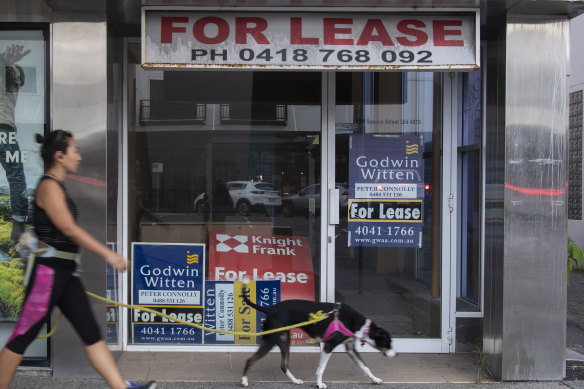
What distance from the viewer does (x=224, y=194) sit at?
568cm

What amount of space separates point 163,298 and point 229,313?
0.69m

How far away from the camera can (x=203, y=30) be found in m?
4.64

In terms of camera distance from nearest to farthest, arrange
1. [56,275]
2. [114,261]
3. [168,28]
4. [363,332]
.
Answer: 1. [114,261]
2. [56,275]
3. [363,332]
4. [168,28]

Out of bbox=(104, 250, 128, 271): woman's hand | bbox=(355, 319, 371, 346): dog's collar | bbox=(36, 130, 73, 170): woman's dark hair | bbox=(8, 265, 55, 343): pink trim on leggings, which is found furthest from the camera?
bbox=(355, 319, 371, 346): dog's collar

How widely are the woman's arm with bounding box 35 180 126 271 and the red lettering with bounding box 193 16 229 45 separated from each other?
1.95 metres

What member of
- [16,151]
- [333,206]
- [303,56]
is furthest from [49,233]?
[333,206]

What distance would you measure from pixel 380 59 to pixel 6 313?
162 inches

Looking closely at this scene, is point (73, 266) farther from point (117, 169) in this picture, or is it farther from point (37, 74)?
point (37, 74)

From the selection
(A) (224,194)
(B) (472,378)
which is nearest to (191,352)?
(A) (224,194)

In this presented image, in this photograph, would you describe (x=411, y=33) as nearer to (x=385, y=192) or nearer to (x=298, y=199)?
(x=385, y=192)

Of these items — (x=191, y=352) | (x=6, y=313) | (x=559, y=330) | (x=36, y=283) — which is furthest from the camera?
(x=191, y=352)

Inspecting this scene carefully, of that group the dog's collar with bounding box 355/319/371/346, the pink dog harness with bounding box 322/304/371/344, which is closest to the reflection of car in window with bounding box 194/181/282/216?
the pink dog harness with bounding box 322/304/371/344

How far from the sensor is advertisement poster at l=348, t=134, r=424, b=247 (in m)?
5.56

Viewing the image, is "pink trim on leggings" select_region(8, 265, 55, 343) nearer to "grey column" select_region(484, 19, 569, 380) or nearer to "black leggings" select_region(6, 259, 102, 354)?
"black leggings" select_region(6, 259, 102, 354)
